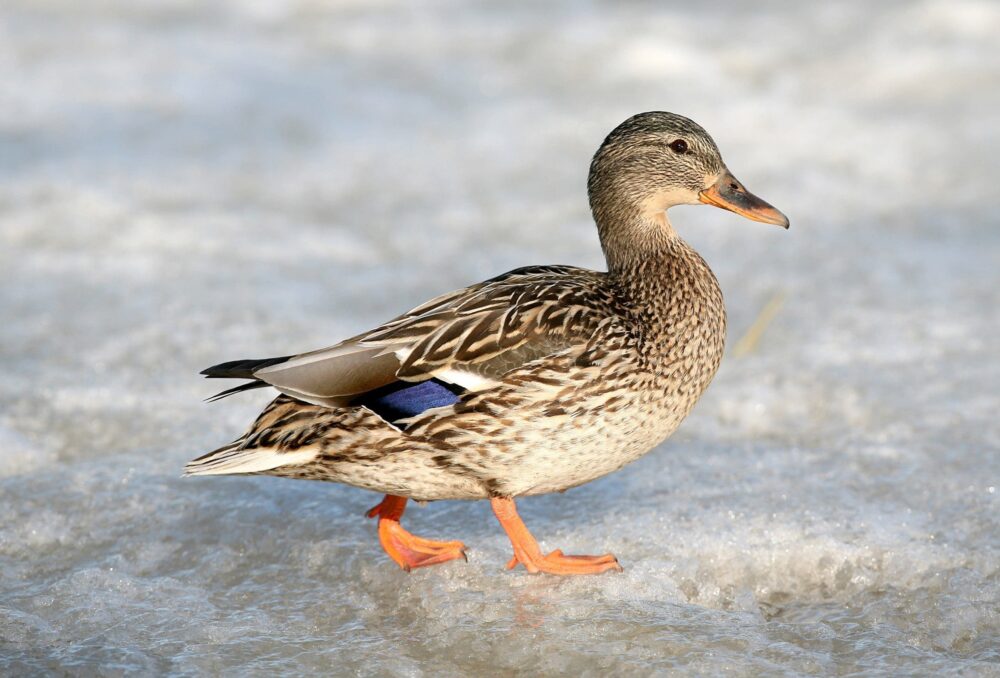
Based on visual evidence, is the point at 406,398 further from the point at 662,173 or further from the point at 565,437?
the point at 662,173

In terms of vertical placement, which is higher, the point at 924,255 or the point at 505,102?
the point at 505,102

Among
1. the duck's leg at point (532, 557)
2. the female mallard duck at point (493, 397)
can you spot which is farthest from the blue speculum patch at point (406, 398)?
the duck's leg at point (532, 557)

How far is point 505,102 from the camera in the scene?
992 centimetres

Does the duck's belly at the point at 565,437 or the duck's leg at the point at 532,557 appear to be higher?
the duck's belly at the point at 565,437

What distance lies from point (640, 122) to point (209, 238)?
370cm

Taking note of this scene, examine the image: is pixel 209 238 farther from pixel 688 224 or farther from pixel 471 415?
pixel 471 415

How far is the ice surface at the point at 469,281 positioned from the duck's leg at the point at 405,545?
6cm

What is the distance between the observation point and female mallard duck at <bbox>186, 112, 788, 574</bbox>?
14.4 feet

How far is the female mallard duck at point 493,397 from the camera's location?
440cm

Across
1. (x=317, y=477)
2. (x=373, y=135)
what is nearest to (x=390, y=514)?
(x=317, y=477)

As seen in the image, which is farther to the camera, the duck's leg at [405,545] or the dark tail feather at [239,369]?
the duck's leg at [405,545]

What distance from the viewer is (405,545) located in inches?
188

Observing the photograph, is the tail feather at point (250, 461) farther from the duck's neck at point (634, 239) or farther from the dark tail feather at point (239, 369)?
the duck's neck at point (634, 239)

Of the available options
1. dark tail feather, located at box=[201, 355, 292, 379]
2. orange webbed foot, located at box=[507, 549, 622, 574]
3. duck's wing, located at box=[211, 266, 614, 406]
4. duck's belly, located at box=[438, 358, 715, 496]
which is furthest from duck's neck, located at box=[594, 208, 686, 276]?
dark tail feather, located at box=[201, 355, 292, 379]
